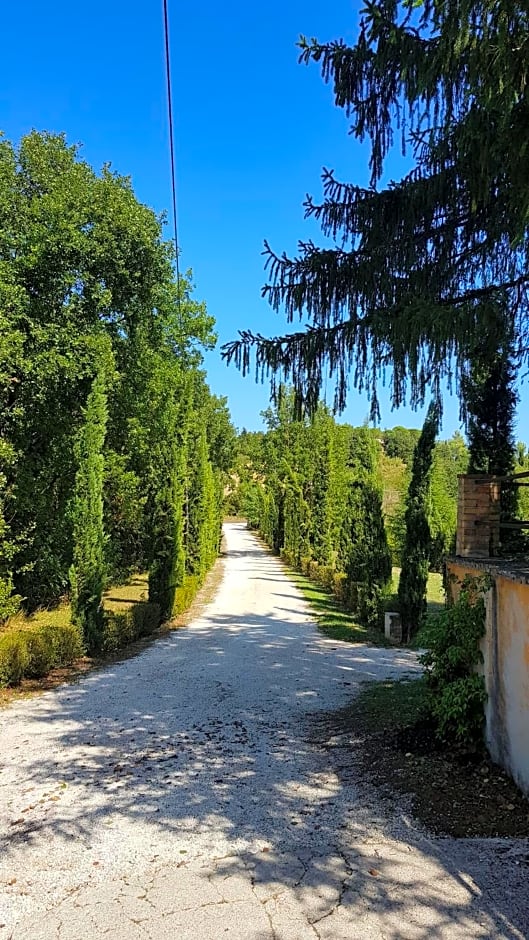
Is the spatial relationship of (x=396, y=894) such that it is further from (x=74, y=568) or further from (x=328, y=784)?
(x=74, y=568)

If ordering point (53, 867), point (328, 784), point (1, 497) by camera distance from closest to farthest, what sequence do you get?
point (53, 867) → point (328, 784) → point (1, 497)

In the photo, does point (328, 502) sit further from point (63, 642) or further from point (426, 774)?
point (426, 774)

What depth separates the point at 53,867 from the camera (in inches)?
133

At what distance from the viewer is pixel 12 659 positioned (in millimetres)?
8195

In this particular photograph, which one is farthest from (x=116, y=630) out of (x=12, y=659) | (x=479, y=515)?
(x=479, y=515)

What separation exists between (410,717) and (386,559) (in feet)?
25.3

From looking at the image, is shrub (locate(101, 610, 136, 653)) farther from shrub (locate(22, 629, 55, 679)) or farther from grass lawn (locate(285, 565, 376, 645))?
grass lawn (locate(285, 565, 376, 645))

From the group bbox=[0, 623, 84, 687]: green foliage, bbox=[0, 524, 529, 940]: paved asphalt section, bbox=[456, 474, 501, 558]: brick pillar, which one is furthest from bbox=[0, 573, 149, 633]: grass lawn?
bbox=[456, 474, 501, 558]: brick pillar

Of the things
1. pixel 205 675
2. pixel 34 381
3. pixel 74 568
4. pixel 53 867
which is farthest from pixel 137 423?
pixel 53 867

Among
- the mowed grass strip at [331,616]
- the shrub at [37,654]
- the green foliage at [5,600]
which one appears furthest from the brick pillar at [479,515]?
the green foliage at [5,600]

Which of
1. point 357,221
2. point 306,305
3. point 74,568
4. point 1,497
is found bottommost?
point 74,568

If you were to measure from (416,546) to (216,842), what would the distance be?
9096mm

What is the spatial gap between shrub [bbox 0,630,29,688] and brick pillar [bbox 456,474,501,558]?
6.05m

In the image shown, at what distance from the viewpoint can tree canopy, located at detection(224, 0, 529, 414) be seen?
3.80 meters
